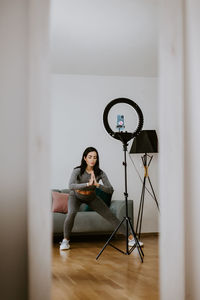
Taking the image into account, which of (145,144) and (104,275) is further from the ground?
(145,144)

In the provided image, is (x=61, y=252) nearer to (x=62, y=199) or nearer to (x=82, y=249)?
(x=82, y=249)

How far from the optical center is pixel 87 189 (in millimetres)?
4793

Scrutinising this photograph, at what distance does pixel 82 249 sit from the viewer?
514 cm

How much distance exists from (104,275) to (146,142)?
9.42ft

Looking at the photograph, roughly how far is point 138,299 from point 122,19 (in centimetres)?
295

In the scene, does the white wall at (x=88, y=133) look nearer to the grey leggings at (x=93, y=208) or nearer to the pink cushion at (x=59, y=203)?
the pink cushion at (x=59, y=203)
